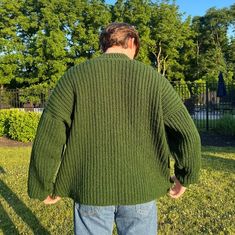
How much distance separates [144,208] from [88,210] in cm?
28

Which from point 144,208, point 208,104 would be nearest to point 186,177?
point 144,208

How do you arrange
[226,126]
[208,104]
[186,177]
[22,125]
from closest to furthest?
[186,177] → [22,125] → [226,126] → [208,104]

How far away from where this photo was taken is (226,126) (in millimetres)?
13609

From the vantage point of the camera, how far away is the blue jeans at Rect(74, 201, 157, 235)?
220 centimetres

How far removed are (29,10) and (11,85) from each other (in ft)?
21.7

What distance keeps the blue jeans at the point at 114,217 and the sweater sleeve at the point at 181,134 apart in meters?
0.25

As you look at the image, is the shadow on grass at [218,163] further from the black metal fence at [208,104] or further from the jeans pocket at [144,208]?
the black metal fence at [208,104]

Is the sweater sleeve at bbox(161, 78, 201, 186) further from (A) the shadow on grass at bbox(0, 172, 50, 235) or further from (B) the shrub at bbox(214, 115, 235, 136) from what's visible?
(B) the shrub at bbox(214, 115, 235, 136)

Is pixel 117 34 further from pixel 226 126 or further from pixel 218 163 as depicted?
pixel 226 126

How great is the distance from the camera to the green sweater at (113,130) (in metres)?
2.11

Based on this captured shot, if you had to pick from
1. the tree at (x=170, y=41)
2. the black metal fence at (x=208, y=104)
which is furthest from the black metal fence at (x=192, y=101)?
the tree at (x=170, y=41)

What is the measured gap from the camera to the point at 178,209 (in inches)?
205

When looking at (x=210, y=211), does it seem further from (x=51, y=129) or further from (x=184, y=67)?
(x=184, y=67)

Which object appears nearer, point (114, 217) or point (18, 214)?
point (114, 217)
